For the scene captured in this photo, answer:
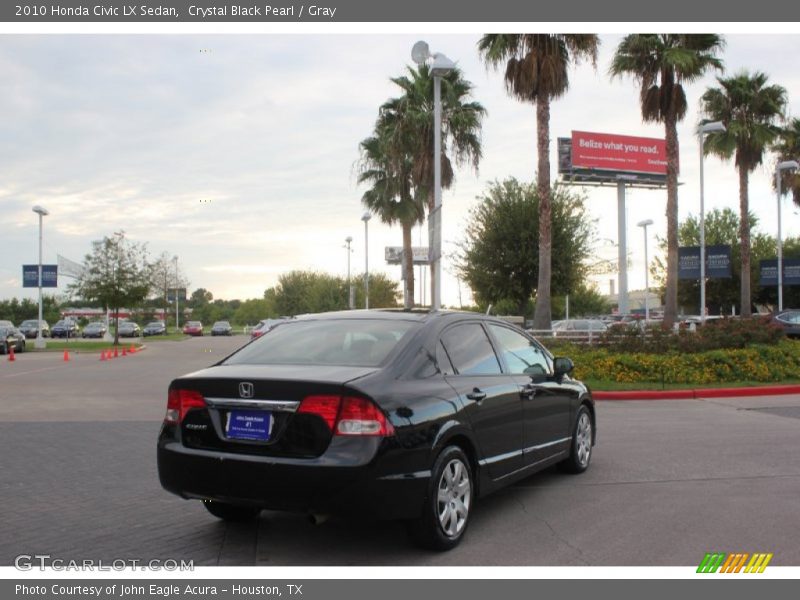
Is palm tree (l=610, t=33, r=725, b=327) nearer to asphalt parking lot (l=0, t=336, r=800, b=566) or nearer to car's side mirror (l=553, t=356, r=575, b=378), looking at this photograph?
asphalt parking lot (l=0, t=336, r=800, b=566)

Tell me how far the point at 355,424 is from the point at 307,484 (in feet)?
1.48

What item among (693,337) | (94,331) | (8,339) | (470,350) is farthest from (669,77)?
(94,331)

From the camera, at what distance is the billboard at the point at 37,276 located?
49969 millimetres

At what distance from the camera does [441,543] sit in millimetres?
4988

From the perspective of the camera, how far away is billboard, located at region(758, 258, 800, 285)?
44.9m

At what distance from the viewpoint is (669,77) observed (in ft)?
91.2

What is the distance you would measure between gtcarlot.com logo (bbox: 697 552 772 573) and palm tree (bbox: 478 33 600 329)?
756 inches

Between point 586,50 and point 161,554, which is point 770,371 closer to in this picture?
point 586,50

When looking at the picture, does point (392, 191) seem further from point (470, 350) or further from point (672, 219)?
point (470, 350)

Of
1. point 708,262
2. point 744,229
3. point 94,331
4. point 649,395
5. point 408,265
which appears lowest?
point 94,331

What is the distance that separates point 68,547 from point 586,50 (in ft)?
76.1

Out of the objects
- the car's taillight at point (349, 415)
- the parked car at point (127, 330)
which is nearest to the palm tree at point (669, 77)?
the car's taillight at point (349, 415)

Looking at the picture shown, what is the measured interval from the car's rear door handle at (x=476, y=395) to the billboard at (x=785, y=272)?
1771 inches

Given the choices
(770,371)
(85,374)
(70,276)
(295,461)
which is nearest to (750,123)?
(770,371)
